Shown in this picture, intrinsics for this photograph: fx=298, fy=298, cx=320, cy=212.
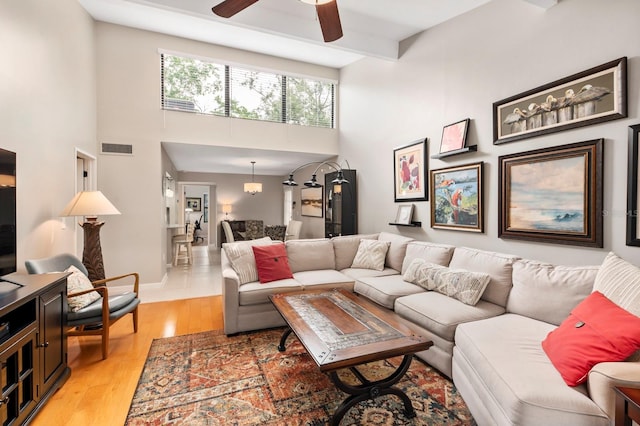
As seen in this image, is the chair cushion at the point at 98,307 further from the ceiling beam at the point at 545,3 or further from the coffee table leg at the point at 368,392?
the ceiling beam at the point at 545,3

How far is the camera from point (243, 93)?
18.0 ft

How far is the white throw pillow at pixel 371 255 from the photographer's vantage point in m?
3.83

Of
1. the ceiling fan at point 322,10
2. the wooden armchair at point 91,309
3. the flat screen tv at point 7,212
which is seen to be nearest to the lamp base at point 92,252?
the wooden armchair at point 91,309

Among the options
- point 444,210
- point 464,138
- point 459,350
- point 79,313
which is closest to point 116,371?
point 79,313

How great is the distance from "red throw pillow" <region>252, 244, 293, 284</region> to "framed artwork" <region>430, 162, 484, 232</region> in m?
1.95

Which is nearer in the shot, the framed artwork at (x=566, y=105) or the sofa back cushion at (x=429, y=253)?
the framed artwork at (x=566, y=105)

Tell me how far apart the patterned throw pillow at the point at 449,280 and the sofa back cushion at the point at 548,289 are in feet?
0.80

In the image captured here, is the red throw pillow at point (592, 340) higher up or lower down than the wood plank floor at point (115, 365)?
higher up

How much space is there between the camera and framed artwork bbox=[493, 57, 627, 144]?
217cm

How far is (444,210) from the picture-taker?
3672 mm

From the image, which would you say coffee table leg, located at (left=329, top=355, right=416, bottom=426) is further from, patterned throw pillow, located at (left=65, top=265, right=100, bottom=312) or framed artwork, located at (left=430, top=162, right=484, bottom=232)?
patterned throw pillow, located at (left=65, top=265, right=100, bottom=312)

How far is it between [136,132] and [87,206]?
6.54 feet

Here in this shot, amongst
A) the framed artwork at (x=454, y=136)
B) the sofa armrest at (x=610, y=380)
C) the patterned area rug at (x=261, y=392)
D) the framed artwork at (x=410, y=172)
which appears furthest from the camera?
the framed artwork at (x=410, y=172)

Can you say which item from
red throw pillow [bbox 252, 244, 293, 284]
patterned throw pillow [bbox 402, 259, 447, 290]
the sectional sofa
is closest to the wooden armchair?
the sectional sofa
